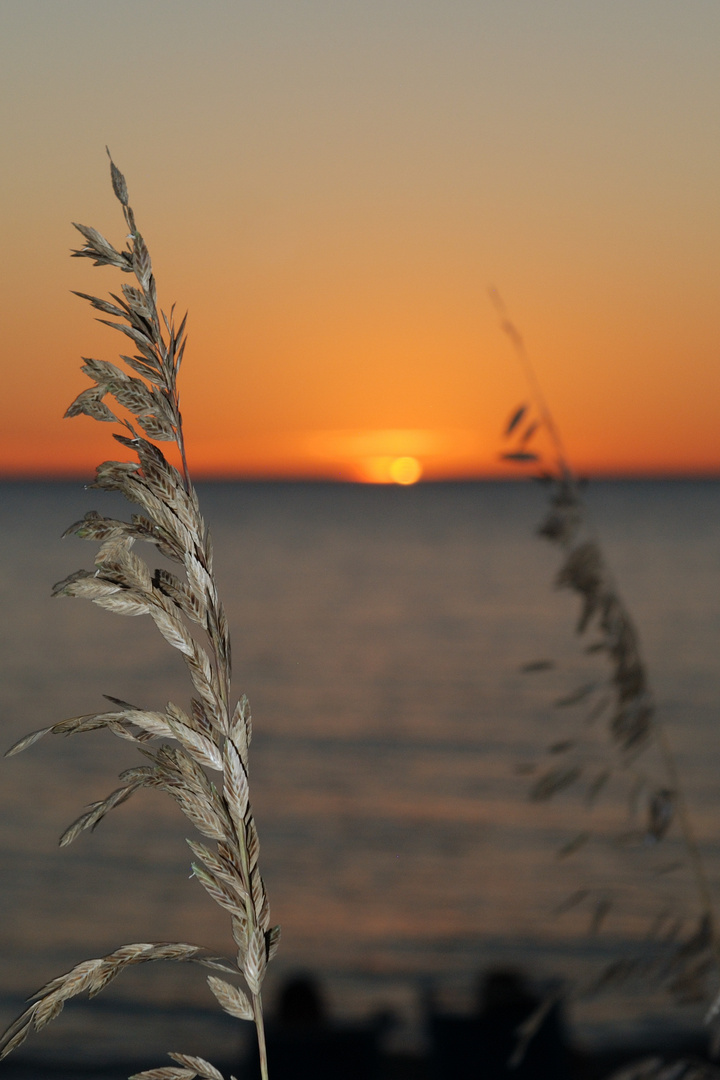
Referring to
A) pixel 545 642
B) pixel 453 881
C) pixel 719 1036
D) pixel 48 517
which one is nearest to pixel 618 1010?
pixel 453 881

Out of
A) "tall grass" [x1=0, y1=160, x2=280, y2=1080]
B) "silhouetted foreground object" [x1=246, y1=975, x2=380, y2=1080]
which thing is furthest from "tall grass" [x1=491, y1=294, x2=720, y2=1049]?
"silhouetted foreground object" [x1=246, y1=975, x2=380, y2=1080]

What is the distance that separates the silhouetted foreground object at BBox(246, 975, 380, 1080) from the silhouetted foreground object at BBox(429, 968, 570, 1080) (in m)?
0.97

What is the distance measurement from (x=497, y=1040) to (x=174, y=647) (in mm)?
15204

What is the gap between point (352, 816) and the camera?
22.7 metres

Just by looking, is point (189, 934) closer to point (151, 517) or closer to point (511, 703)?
point (151, 517)

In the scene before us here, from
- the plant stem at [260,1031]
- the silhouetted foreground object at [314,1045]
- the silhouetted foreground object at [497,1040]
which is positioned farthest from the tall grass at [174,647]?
the silhouetted foreground object at [497,1040]

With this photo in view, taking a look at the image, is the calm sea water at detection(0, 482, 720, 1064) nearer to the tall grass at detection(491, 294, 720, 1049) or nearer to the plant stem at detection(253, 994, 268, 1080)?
the tall grass at detection(491, 294, 720, 1049)

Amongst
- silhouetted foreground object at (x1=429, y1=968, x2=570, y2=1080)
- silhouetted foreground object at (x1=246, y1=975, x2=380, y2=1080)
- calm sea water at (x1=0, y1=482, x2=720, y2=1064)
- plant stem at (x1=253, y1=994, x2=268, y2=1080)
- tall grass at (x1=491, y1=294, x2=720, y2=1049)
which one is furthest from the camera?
calm sea water at (x1=0, y1=482, x2=720, y2=1064)

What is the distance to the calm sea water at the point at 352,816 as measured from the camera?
49.5ft

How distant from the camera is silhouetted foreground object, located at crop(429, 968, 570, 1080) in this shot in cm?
1262

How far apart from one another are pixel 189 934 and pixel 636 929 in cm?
716

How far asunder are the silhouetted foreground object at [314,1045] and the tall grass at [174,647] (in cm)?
1286

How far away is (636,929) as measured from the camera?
15.9m

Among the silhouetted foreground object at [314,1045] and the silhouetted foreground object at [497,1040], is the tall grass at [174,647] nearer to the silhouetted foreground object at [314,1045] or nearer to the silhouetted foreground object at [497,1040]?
the silhouetted foreground object at [314,1045]
